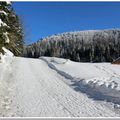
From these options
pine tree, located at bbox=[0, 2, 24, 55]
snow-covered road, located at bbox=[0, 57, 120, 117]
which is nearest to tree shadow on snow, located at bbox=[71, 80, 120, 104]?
snow-covered road, located at bbox=[0, 57, 120, 117]

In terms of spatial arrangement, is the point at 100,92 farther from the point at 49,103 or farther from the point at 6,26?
the point at 6,26

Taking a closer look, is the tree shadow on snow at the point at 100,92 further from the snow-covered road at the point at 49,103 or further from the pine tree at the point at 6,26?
the pine tree at the point at 6,26

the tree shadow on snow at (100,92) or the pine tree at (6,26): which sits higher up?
the pine tree at (6,26)

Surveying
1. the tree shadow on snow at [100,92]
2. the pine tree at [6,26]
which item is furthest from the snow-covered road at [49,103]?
the pine tree at [6,26]

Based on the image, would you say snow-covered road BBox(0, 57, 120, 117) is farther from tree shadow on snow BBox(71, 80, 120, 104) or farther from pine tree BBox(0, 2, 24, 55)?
pine tree BBox(0, 2, 24, 55)

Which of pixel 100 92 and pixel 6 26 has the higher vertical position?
pixel 6 26

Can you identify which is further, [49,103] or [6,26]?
[6,26]

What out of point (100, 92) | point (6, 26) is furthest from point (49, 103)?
point (6, 26)

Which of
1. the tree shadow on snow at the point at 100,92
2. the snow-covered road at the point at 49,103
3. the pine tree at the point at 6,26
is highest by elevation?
the pine tree at the point at 6,26

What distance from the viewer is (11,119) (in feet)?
33.0

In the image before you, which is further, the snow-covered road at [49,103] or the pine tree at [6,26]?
the pine tree at [6,26]

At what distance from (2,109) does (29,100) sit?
205 cm

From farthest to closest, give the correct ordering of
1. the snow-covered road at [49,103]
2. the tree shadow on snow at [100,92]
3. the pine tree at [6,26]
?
the pine tree at [6,26] → the tree shadow on snow at [100,92] → the snow-covered road at [49,103]

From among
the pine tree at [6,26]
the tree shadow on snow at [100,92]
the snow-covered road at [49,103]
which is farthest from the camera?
the pine tree at [6,26]
